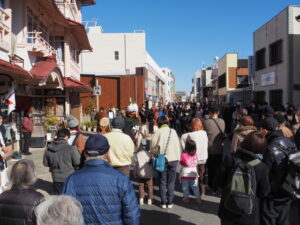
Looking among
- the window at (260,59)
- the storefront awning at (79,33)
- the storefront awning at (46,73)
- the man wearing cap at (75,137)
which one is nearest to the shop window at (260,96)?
the window at (260,59)

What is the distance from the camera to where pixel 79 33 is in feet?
66.2

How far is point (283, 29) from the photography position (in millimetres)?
19578

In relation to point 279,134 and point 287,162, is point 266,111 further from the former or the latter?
point 287,162

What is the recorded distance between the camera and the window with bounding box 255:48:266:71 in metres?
23.6

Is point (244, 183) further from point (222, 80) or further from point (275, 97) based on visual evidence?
point (222, 80)

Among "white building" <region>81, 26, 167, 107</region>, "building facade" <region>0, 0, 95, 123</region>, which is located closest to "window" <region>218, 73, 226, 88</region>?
"white building" <region>81, 26, 167, 107</region>

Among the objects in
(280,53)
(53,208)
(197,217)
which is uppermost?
(280,53)

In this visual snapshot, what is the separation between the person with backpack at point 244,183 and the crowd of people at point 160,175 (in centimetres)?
1

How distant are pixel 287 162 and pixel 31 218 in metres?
3.13

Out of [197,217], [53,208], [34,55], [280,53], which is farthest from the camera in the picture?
[280,53]

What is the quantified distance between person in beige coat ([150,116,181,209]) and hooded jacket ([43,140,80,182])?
62.4 inches


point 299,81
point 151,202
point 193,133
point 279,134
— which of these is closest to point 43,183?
point 151,202

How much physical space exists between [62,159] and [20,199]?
96.1 inches

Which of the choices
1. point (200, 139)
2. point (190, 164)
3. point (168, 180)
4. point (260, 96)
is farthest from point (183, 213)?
point (260, 96)
